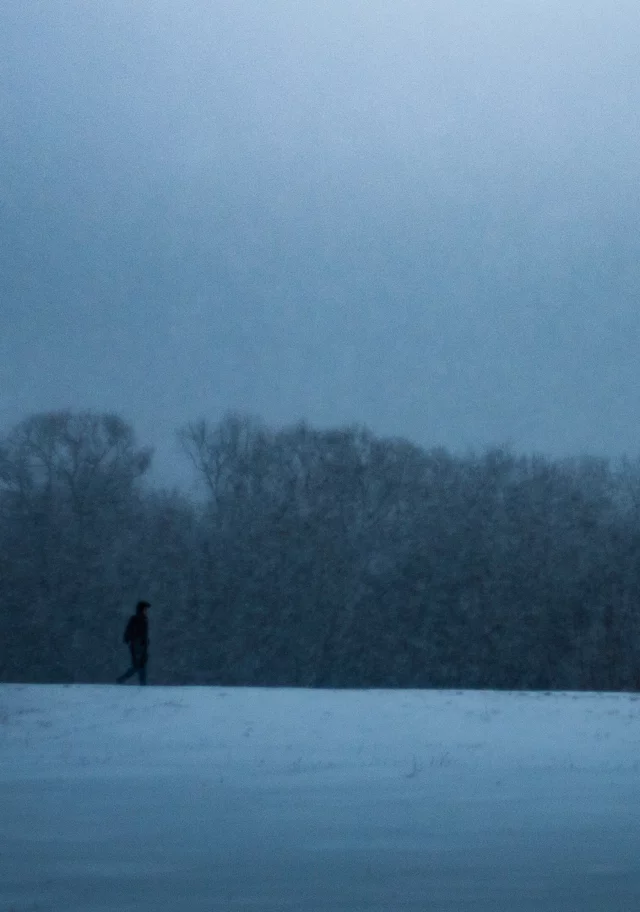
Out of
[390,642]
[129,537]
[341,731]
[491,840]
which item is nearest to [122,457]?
[129,537]

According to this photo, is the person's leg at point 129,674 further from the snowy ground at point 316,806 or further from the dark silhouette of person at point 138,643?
the snowy ground at point 316,806

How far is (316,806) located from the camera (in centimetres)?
996

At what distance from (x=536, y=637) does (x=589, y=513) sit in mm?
5418

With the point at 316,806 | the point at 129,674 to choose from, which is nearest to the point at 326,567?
the point at 129,674

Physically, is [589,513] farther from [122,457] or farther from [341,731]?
[341,731]

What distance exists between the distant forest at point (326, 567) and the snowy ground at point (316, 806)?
79.5 ft

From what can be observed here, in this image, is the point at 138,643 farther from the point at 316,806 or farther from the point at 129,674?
the point at 316,806

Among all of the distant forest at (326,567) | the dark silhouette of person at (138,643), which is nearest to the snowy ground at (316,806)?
the dark silhouette of person at (138,643)

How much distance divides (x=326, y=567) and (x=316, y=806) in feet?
112

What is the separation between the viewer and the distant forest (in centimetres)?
4078

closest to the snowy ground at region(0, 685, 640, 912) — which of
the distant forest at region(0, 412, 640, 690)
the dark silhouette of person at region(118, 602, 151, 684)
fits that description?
the dark silhouette of person at region(118, 602, 151, 684)

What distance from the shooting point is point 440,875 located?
771 cm

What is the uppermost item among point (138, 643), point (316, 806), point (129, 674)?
point (138, 643)

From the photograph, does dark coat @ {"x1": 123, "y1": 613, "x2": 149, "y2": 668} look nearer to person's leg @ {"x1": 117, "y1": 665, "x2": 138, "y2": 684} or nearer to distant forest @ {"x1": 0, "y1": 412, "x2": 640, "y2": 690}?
person's leg @ {"x1": 117, "y1": 665, "x2": 138, "y2": 684}
